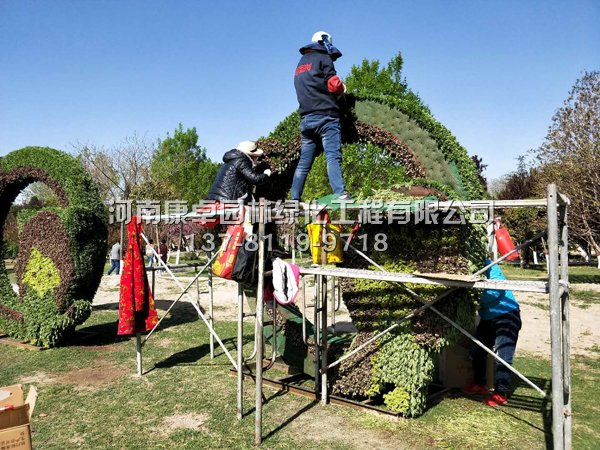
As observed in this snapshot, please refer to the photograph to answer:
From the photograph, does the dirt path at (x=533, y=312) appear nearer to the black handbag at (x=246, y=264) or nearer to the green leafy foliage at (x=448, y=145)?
the green leafy foliage at (x=448, y=145)

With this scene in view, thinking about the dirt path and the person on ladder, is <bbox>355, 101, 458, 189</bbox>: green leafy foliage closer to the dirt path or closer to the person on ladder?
the person on ladder

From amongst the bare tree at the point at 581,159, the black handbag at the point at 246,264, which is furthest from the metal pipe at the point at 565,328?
the bare tree at the point at 581,159

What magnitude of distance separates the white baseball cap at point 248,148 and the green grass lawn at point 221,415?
3319 mm

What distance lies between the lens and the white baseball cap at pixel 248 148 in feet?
22.1

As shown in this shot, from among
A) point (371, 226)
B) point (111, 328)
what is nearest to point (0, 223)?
point (111, 328)

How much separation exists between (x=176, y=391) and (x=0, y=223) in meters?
6.35

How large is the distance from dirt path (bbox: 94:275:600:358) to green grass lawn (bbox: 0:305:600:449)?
113cm

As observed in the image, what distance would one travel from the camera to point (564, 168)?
17422mm

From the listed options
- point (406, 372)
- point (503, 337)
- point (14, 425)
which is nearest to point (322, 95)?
point (406, 372)

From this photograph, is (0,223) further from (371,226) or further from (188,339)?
(371,226)

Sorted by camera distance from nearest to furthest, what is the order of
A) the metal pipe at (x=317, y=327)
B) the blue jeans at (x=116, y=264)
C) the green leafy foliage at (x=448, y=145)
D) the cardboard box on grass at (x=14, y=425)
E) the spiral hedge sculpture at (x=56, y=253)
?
the cardboard box on grass at (x=14, y=425) < the green leafy foliage at (x=448, y=145) < the metal pipe at (x=317, y=327) < the spiral hedge sculpture at (x=56, y=253) < the blue jeans at (x=116, y=264)

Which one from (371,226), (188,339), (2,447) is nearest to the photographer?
(2,447)

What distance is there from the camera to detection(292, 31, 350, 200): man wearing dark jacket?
6078 millimetres

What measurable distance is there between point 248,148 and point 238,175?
1.35 ft
